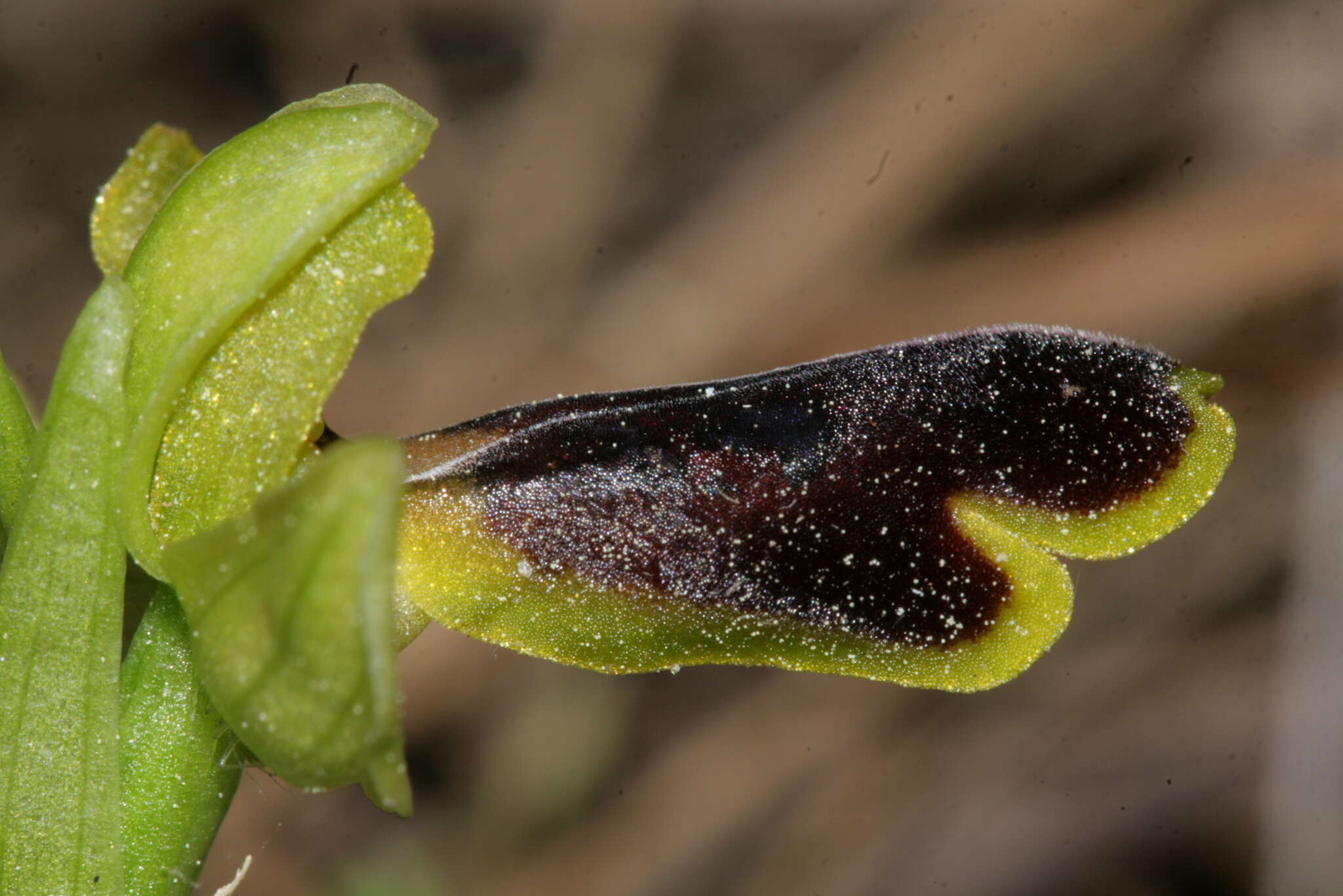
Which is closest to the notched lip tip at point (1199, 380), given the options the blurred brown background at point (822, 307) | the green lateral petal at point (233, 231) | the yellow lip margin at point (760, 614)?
the yellow lip margin at point (760, 614)

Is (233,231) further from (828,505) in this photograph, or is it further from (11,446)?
(828,505)

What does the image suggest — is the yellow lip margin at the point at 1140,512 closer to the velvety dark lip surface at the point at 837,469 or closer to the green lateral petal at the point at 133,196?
the velvety dark lip surface at the point at 837,469

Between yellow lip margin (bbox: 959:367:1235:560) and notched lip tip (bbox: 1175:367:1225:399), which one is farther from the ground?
notched lip tip (bbox: 1175:367:1225:399)

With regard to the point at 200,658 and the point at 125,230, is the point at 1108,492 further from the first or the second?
the point at 125,230

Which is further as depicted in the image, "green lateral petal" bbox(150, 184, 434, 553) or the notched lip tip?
the notched lip tip

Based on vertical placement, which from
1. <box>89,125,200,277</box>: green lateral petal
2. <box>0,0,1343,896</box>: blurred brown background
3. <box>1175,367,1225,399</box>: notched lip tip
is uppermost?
<box>89,125,200,277</box>: green lateral petal

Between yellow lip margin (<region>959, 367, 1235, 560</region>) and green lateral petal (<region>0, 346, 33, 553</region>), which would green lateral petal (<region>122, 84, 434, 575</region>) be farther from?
yellow lip margin (<region>959, 367, 1235, 560</region>)

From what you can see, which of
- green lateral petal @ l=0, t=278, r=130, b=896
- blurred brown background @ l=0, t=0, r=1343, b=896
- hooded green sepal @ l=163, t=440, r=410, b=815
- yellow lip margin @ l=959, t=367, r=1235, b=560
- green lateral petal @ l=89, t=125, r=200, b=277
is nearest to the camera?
hooded green sepal @ l=163, t=440, r=410, b=815

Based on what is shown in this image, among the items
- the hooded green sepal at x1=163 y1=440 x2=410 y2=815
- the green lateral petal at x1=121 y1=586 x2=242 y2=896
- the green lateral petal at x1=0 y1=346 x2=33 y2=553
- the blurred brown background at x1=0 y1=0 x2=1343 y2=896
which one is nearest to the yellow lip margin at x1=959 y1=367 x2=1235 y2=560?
the hooded green sepal at x1=163 y1=440 x2=410 y2=815
